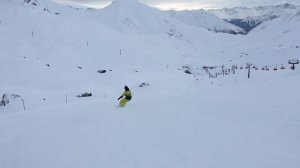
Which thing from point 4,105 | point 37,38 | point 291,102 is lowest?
point 4,105

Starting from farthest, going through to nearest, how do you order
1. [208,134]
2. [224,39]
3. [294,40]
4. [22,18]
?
[224,39], [294,40], [22,18], [208,134]

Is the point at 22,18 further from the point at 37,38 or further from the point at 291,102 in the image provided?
the point at 291,102

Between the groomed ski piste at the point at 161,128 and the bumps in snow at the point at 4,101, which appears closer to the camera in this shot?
the groomed ski piste at the point at 161,128

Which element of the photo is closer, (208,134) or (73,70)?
(208,134)

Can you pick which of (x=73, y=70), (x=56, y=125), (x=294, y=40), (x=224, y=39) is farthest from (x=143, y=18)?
(x=56, y=125)

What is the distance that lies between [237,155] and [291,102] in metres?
5.94

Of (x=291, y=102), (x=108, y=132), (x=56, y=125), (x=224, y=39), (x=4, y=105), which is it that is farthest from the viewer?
(x=224, y=39)

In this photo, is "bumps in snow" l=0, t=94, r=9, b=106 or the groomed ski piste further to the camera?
"bumps in snow" l=0, t=94, r=9, b=106

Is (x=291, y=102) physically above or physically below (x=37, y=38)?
below

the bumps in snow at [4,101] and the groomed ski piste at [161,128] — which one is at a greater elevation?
the groomed ski piste at [161,128]

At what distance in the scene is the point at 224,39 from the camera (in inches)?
6516

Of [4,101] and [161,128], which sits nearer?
[161,128]

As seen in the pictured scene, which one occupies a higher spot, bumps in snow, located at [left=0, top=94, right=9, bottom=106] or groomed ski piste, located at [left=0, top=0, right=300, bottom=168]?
groomed ski piste, located at [left=0, top=0, right=300, bottom=168]

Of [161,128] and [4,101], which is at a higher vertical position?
[161,128]
